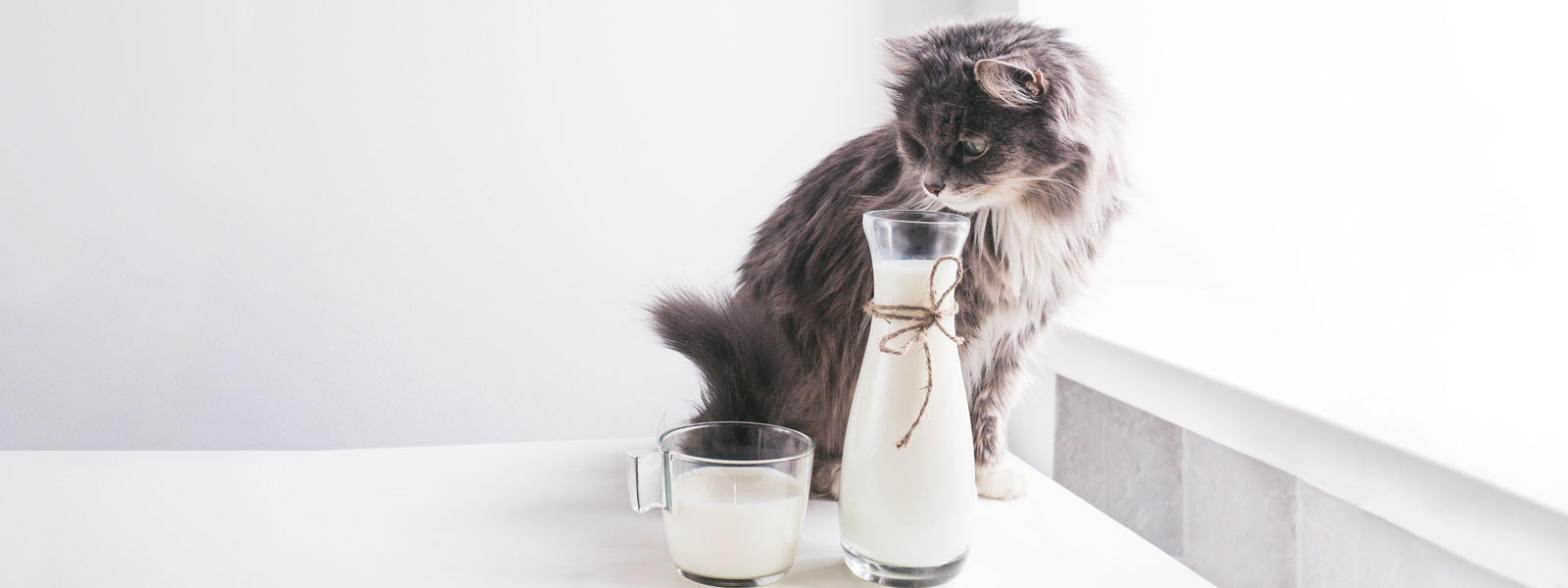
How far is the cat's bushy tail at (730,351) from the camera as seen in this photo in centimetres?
88

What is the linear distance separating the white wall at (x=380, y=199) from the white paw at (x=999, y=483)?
0.93 meters

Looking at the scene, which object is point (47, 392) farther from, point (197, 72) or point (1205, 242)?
point (1205, 242)

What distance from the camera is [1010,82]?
779mm

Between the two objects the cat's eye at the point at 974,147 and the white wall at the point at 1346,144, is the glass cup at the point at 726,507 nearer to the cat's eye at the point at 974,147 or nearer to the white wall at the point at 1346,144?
the cat's eye at the point at 974,147

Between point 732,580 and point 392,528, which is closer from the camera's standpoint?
point 732,580

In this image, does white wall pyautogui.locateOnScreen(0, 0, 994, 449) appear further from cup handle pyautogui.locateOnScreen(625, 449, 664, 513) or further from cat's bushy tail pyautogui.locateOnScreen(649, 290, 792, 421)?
cup handle pyautogui.locateOnScreen(625, 449, 664, 513)

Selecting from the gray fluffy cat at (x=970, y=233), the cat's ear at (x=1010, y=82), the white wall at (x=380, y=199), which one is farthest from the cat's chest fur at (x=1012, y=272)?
the white wall at (x=380, y=199)

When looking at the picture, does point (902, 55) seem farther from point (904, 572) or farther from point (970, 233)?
point (904, 572)

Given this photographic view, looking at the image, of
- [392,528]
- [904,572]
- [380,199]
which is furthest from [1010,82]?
[380,199]

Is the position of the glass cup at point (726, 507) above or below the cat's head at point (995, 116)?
below

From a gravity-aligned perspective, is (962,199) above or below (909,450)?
above

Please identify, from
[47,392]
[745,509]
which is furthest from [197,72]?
[745,509]

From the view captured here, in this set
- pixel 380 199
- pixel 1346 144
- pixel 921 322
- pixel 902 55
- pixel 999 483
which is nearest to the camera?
pixel 921 322

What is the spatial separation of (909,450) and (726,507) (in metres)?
0.14
